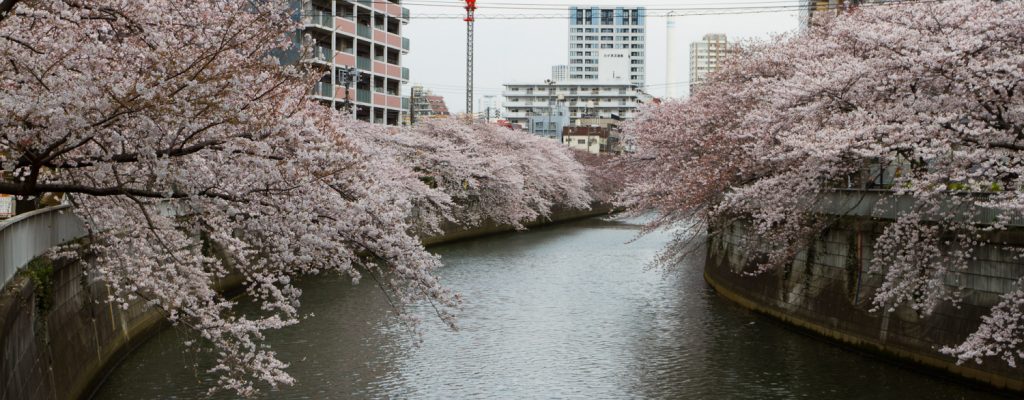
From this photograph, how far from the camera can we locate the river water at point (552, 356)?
59.9 feet

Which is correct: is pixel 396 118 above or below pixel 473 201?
above

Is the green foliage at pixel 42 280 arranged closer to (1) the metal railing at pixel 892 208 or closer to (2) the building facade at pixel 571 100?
(1) the metal railing at pixel 892 208

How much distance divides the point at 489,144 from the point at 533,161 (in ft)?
12.8

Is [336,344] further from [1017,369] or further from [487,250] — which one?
[487,250]

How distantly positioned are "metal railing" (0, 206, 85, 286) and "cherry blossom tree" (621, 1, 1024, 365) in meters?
12.7

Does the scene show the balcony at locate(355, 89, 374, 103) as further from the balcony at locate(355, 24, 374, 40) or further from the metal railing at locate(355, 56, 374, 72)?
the balcony at locate(355, 24, 374, 40)

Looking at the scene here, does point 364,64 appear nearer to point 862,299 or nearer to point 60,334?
point 862,299

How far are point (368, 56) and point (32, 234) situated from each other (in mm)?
52028

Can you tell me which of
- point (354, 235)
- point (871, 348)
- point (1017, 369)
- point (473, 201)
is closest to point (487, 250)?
point (473, 201)

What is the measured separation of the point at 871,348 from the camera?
20.7 m

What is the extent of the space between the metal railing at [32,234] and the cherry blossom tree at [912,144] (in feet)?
41.7

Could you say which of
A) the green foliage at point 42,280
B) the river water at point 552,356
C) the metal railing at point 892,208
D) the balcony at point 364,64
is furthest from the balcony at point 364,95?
the green foliage at point 42,280

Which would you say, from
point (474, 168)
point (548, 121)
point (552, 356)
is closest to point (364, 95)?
point (474, 168)

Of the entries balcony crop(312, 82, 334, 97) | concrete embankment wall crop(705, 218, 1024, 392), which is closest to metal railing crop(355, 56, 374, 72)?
balcony crop(312, 82, 334, 97)
